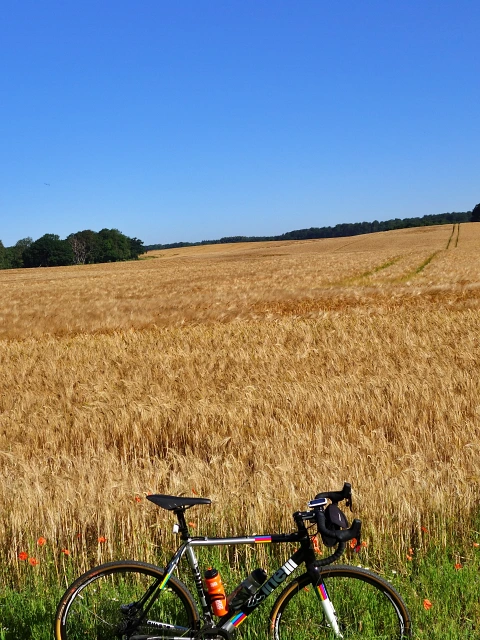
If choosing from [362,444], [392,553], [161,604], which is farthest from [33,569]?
[362,444]

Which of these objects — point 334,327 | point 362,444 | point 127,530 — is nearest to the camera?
point 127,530

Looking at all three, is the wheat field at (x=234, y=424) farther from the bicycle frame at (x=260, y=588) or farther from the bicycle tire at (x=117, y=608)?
the bicycle frame at (x=260, y=588)

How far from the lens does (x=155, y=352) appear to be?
13.3 metres

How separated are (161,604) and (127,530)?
53.5 inches

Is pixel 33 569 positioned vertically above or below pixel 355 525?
below

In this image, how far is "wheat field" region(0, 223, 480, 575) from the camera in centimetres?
507

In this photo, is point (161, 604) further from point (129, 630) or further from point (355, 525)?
point (355, 525)

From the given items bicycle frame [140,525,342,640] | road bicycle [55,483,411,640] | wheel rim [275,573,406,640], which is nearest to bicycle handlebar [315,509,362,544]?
road bicycle [55,483,411,640]

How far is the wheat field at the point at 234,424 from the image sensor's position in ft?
16.6

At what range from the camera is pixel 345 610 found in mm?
3600

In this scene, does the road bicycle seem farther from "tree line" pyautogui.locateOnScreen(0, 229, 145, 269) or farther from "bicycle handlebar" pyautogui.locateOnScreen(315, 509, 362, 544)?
"tree line" pyautogui.locateOnScreen(0, 229, 145, 269)

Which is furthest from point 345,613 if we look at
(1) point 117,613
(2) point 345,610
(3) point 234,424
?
(3) point 234,424

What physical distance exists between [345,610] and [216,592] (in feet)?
2.82

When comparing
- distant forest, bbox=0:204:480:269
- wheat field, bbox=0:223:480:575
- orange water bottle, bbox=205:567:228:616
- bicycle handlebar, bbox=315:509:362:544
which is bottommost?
wheat field, bbox=0:223:480:575
